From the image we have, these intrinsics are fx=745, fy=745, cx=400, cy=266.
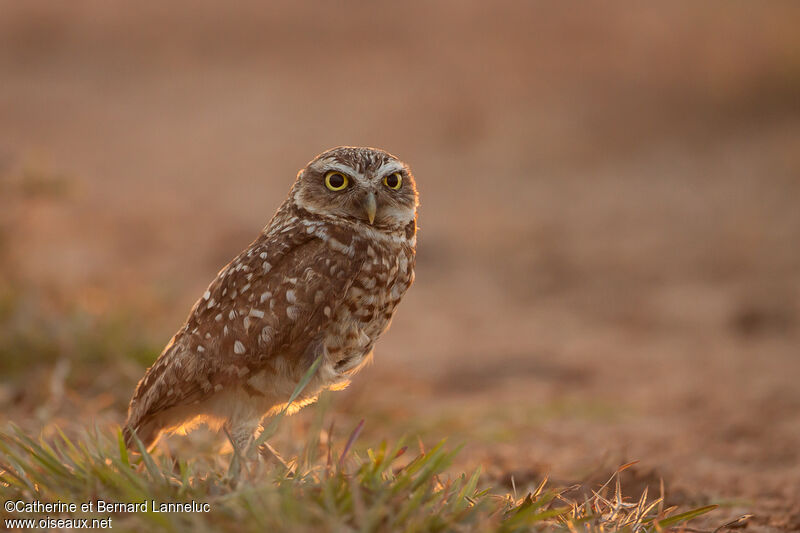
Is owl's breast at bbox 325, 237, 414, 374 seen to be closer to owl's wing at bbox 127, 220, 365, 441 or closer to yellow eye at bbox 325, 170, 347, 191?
owl's wing at bbox 127, 220, 365, 441

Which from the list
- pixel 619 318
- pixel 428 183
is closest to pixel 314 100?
pixel 428 183

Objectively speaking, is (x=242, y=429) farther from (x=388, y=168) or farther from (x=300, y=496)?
(x=388, y=168)

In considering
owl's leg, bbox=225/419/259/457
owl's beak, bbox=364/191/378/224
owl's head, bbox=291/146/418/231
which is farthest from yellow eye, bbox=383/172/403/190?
owl's leg, bbox=225/419/259/457

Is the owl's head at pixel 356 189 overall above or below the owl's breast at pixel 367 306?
above

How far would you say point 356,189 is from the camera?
297 centimetres

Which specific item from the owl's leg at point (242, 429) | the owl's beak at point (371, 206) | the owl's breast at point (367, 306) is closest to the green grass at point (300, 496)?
the owl's leg at point (242, 429)

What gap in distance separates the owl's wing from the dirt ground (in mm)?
1335

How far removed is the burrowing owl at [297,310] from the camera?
2742mm

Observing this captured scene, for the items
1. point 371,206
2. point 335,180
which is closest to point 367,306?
point 371,206

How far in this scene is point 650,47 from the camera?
1408cm

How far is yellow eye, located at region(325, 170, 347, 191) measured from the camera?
299 cm

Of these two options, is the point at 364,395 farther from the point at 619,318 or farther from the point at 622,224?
the point at 622,224

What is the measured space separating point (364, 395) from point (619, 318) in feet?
12.1

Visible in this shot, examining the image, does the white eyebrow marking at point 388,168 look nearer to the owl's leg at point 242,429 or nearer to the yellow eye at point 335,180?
the yellow eye at point 335,180
